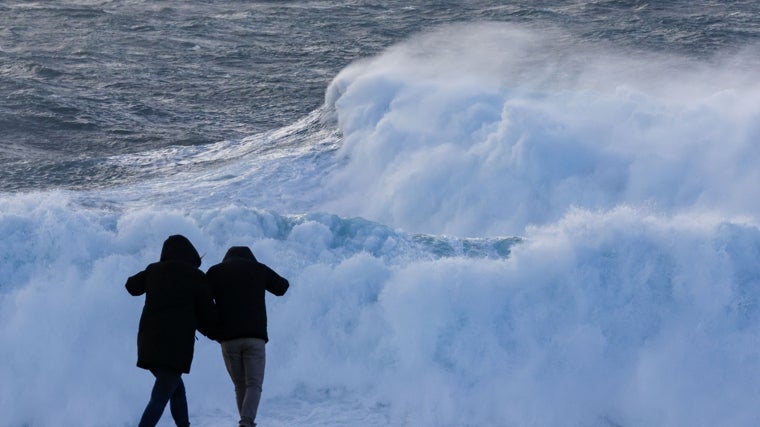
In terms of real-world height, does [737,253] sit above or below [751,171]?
above

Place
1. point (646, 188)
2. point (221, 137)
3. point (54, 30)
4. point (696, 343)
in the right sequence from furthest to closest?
point (54, 30) → point (221, 137) → point (646, 188) → point (696, 343)

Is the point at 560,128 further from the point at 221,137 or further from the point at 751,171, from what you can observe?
the point at 221,137

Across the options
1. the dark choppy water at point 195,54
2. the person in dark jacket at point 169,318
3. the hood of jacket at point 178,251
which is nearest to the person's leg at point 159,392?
the person in dark jacket at point 169,318

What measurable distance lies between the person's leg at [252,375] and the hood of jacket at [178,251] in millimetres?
644

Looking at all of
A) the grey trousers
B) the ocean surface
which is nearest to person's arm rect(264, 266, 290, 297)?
the grey trousers

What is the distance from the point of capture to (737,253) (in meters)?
10.4

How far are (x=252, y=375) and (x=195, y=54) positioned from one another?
680 inches

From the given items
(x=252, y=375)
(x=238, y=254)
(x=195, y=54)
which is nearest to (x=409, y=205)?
(x=238, y=254)

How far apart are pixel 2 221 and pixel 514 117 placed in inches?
274

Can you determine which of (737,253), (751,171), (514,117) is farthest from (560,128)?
(737,253)

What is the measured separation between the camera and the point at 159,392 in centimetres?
716

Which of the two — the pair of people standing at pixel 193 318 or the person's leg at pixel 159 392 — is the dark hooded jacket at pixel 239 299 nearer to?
the pair of people standing at pixel 193 318

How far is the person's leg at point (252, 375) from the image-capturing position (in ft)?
24.0

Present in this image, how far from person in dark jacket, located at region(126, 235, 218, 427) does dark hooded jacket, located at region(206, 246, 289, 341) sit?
9cm
